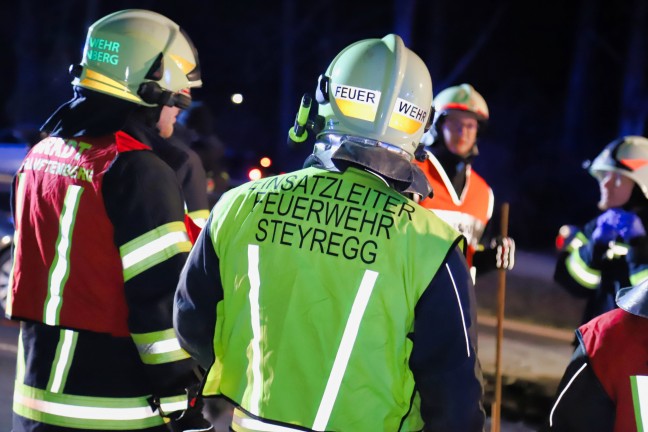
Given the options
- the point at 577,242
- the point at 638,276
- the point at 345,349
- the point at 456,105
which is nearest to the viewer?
the point at 345,349

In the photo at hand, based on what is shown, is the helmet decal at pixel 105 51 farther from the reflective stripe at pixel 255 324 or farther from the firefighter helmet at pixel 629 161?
the firefighter helmet at pixel 629 161

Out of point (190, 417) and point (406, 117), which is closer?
point (406, 117)

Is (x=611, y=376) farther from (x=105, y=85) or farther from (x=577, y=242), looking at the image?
(x=577, y=242)

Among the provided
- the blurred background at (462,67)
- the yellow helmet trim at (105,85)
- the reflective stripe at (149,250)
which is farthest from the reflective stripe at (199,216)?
the blurred background at (462,67)

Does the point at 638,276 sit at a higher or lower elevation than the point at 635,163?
lower

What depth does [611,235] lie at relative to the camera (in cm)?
496

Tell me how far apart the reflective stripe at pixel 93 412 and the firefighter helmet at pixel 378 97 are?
1076mm

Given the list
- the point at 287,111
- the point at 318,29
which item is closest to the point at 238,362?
the point at 287,111

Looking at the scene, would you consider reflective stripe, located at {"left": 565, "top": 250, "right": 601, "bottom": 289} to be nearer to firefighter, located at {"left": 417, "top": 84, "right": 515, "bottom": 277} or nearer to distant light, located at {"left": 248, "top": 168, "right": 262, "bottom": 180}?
firefighter, located at {"left": 417, "top": 84, "right": 515, "bottom": 277}

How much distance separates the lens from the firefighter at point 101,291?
9.62 feet

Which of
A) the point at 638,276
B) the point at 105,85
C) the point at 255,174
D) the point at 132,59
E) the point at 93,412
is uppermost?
the point at 132,59

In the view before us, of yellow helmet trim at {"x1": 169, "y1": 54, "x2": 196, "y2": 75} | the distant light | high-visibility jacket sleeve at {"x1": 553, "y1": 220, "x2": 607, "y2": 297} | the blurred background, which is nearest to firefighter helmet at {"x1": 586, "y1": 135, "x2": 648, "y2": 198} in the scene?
high-visibility jacket sleeve at {"x1": 553, "y1": 220, "x2": 607, "y2": 297}

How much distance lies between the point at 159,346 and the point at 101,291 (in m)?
0.27

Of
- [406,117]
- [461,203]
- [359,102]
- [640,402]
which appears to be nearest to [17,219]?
[359,102]
